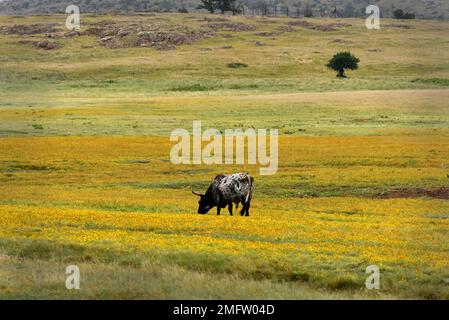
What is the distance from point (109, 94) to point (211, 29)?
8609 centimetres

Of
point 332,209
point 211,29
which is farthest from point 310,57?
point 332,209

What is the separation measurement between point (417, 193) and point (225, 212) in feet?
36.4

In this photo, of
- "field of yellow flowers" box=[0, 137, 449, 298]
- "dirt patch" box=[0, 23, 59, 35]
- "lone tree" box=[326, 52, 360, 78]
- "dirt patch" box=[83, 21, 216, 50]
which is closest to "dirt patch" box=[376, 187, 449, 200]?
"field of yellow flowers" box=[0, 137, 449, 298]

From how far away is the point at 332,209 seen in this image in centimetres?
3397

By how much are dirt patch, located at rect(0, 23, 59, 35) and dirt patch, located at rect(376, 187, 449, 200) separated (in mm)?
163132

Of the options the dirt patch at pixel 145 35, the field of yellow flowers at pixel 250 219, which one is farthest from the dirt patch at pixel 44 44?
the field of yellow flowers at pixel 250 219

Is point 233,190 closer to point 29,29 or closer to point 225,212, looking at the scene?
point 225,212

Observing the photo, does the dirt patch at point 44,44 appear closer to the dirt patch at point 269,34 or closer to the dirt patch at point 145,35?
the dirt patch at point 145,35

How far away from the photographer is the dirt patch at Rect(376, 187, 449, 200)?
38.3m

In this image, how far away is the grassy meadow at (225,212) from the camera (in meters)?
18.9

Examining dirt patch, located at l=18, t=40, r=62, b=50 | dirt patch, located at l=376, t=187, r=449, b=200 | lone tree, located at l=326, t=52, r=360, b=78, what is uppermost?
dirt patch, located at l=18, t=40, r=62, b=50

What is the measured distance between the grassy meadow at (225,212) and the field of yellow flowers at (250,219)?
0.25 feet

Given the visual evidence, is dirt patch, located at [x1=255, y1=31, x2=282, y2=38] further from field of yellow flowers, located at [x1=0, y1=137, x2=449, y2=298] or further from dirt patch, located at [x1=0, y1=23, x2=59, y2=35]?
field of yellow flowers, located at [x1=0, y1=137, x2=449, y2=298]
